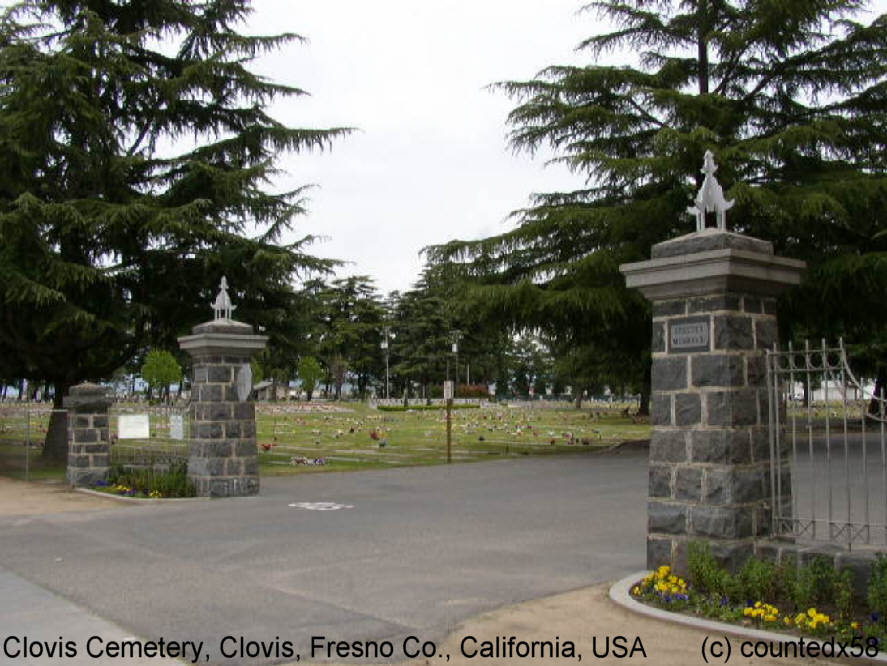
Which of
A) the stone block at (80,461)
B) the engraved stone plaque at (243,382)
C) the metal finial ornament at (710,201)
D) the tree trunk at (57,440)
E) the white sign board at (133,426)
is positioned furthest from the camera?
the tree trunk at (57,440)

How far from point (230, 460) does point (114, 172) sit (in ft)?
31.2

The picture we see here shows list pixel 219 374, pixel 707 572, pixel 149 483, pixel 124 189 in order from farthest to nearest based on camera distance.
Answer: pixel 124 189
pixel 149 483
pixel 219 374
pixel 707 572

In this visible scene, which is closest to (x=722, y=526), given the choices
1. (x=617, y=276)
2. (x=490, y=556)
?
(x=490, y=556)

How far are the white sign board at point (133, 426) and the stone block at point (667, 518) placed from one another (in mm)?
10972

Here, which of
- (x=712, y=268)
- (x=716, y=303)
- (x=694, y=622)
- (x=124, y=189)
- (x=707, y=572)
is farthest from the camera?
(x=124, y=189)

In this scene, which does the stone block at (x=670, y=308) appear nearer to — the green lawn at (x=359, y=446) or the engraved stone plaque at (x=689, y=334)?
the engraved stone plaque at (x=689, y=334)

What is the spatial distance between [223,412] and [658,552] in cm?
865

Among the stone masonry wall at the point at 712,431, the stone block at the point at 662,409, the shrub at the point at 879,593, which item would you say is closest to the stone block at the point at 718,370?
the stone masonry wall at the point at 712,431

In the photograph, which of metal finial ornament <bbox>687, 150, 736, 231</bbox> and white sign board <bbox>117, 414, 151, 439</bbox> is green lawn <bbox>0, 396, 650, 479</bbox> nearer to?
white sign board <bbox>117, 414, 151, 439</bbox>

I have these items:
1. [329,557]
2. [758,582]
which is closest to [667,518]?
[758,582]

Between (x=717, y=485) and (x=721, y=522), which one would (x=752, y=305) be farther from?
(x=721, y=522)

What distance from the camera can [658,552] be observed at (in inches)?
278

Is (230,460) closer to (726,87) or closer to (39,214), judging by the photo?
(39,214)

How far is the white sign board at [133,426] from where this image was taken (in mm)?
15469
